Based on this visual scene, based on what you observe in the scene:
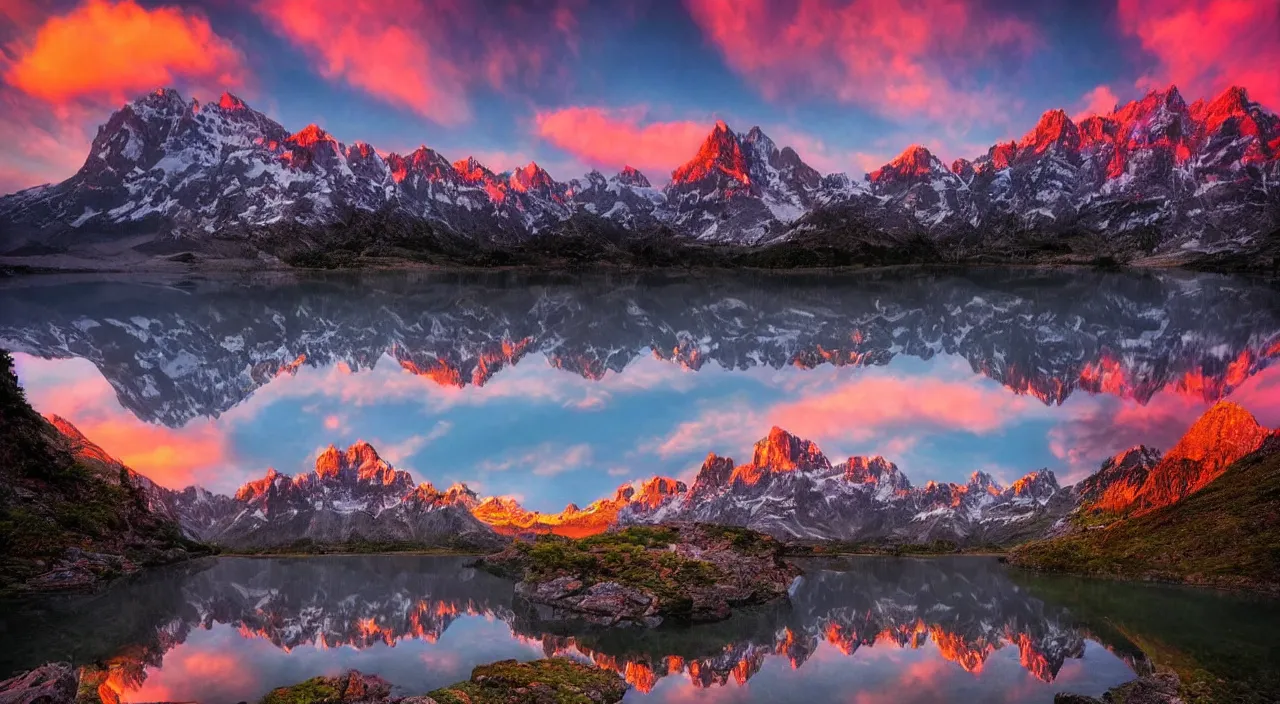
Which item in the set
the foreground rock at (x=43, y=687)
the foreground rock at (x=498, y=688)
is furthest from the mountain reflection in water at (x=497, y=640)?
the foreground rock at (x=43, y=687)

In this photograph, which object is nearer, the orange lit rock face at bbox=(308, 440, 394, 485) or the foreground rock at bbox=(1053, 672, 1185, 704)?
the foreground rock at bbox=(1053, 672, 1185, 704)

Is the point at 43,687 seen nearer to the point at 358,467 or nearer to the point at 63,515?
the point at 63,515

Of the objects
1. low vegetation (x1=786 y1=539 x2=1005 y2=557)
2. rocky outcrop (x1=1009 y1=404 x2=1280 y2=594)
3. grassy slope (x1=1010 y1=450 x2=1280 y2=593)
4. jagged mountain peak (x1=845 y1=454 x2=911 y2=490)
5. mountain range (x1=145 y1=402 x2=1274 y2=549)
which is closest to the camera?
grassy slope (x1=1010 y1=450 x2=1280 y2=593)

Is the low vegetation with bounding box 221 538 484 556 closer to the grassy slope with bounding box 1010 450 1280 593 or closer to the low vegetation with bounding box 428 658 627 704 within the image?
the low vegetation with bounding box 428 658 627 704

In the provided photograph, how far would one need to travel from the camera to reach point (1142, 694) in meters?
14.8

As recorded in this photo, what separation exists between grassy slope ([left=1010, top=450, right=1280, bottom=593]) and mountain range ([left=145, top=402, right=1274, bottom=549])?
1.78 m

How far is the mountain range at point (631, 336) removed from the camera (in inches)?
1825

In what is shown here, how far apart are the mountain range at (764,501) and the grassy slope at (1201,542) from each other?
5.83 ft

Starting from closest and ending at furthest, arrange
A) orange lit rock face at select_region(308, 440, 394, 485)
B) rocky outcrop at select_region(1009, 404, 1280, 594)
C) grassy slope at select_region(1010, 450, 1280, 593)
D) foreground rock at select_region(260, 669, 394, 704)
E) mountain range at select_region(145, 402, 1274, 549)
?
foreground rock at select_region(260, 669, 394, 704)
grassy slope at select_region(1010, 450, 1280, 593)
rocky outcrop at select_region(1009, 404, 1280, 594)
mountain range at select_region(145, 402, 1274, 549)
orange lit rock face at select_region(308, 440, 394, 485)

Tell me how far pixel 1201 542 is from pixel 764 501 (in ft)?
48.9

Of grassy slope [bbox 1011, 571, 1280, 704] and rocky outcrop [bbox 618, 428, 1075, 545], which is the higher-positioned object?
rocky outcrop [bbox 618, 428, 1075, 545]

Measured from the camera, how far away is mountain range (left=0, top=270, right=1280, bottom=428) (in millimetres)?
46344

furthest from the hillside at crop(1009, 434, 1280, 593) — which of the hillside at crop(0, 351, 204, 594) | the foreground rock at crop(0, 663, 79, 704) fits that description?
the hillside at crop(0, 351, 204, 594)

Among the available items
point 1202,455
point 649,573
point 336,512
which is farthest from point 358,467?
point 1202,455
